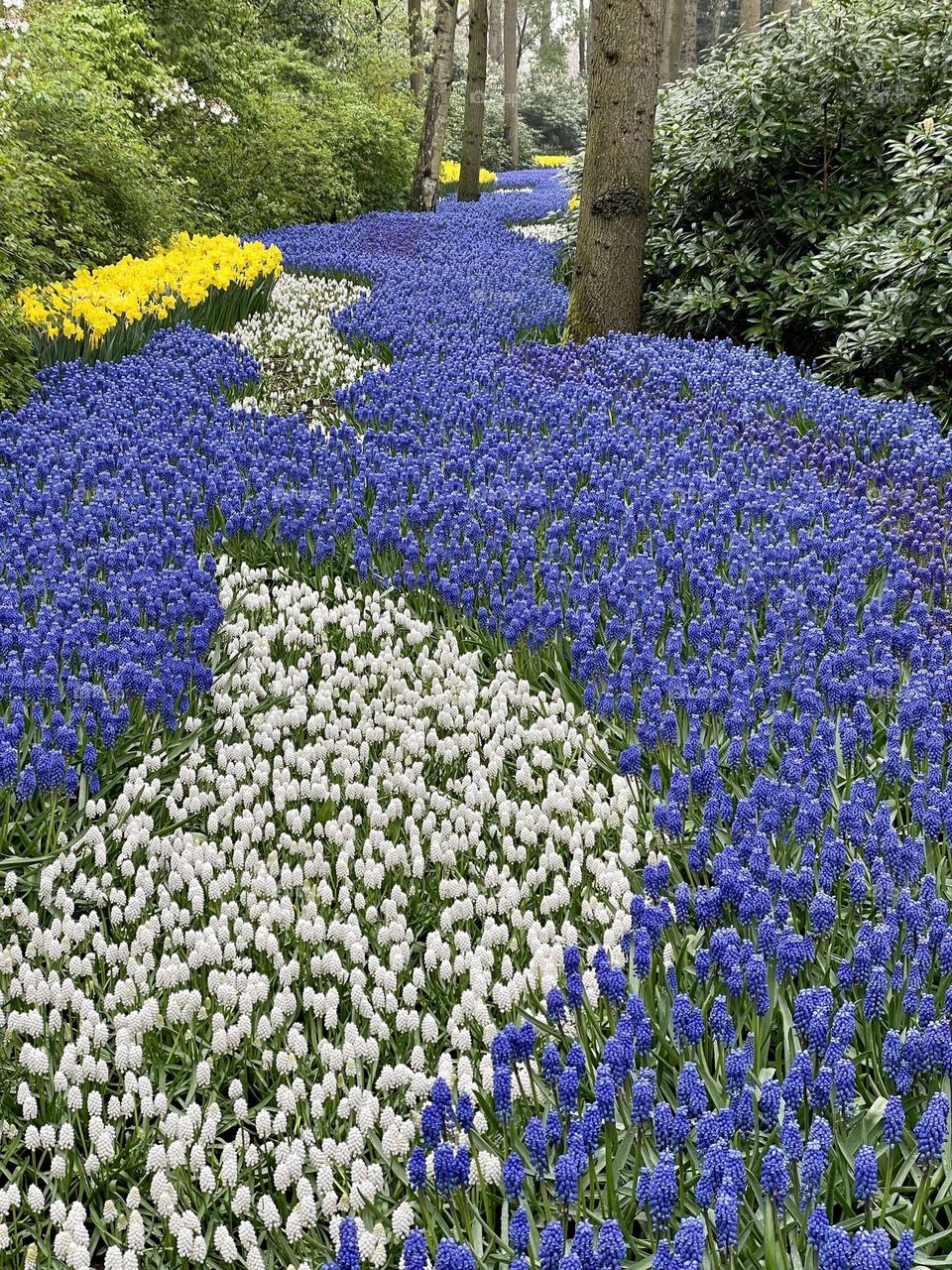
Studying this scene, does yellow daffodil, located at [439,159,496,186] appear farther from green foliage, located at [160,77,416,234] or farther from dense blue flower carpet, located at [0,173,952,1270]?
dense blue flower carpet, located at [0,173,952,1270]

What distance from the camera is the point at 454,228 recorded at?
18.7 m

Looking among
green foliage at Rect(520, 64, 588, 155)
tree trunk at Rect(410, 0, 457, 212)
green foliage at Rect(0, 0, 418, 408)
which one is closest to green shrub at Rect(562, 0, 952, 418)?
green foliage at Rect(0, 0, 418, 408)

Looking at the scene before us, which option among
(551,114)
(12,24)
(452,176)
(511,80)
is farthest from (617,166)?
(551,114)

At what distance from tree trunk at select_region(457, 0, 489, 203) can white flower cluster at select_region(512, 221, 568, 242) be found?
191 centimetres

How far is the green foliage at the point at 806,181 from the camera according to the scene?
381 inches

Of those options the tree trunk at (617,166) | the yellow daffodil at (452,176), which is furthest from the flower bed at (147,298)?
the yellow daffodil at (452,176)

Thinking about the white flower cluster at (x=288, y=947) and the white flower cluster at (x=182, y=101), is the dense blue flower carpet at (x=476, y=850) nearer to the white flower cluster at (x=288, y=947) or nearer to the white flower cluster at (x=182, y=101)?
the white flower cluster at (x=288, y=947)

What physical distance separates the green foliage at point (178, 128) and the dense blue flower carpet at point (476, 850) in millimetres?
3550

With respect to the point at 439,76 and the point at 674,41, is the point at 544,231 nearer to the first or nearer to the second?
the point at 439,76

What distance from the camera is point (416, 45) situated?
29047 mm

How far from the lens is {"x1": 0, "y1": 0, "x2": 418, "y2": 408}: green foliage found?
31.6ft

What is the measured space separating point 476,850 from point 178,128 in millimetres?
15470

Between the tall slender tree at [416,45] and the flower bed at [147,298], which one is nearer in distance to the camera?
the flower bed at [147,298]

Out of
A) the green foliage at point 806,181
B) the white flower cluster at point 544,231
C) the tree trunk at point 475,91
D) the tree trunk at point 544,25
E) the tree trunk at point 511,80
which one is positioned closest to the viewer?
the green foliage at point 806,181
